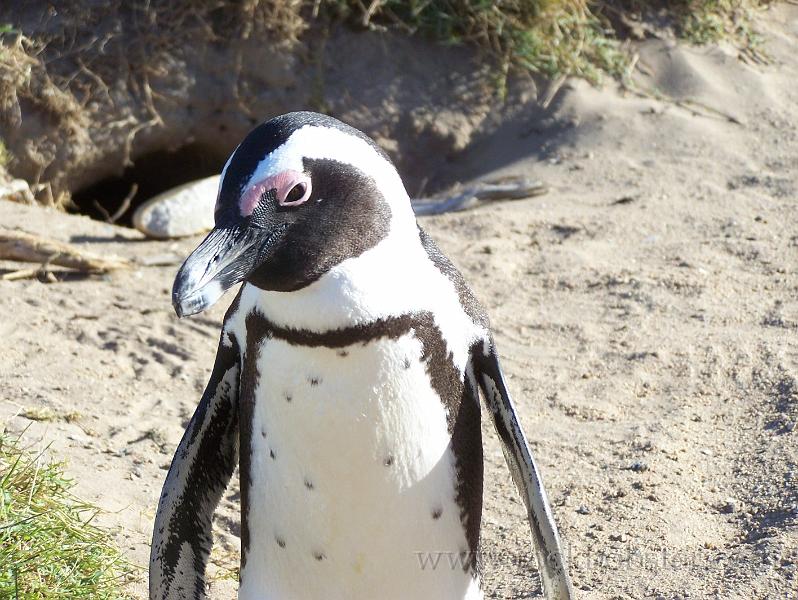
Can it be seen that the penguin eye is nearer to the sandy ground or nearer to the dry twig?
the sandy ground

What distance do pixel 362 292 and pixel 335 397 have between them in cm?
22

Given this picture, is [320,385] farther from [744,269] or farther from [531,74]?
[531,74]

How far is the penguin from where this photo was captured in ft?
5.98

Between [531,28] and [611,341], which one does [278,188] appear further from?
[531,28]

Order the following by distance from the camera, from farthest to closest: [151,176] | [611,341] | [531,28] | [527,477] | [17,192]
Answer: [151,176] → [531,28] → [17,192] → [611,341] → [527,477]

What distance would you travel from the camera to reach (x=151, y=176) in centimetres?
582

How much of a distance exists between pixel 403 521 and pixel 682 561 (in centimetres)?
93

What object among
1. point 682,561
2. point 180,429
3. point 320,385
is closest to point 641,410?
point 682,561

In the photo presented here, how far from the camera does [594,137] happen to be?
5.28 meters

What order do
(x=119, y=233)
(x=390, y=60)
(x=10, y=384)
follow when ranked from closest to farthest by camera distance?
(x=10, y=384) → (x=119, y=233) → (x=390, y=60)

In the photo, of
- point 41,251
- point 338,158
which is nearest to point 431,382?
point 338,158

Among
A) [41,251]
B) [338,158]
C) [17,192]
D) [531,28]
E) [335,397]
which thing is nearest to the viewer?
[338,158]

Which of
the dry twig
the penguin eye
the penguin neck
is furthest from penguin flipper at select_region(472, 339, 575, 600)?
the dry twig

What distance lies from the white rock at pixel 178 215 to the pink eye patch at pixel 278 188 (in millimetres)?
3019
